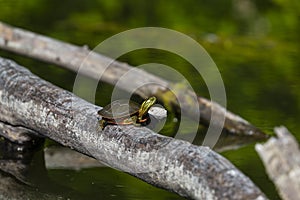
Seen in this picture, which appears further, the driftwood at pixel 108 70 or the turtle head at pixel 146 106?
the driftwood at pixel 108 70

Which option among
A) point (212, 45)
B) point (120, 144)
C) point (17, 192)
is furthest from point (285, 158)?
point (212, 45)

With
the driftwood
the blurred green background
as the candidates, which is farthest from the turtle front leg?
the driftwood

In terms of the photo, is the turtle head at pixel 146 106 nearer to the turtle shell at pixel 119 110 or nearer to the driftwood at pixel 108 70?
the turtle shell at pixel 119 110

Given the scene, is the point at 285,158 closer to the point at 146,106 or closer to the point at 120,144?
the point at 120,144

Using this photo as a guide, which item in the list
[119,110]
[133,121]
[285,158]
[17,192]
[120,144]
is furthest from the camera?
[17,192]

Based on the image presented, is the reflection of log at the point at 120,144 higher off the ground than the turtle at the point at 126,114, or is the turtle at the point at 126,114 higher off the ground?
the turtle at the point at 126,114

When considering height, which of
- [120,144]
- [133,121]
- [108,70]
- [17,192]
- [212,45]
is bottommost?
[17,192]

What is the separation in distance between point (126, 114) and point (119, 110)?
8 centimetres

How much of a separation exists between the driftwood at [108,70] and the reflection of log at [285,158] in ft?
7.02

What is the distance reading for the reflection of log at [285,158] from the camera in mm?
2627

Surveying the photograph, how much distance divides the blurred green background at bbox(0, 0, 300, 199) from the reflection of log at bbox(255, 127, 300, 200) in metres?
1.16

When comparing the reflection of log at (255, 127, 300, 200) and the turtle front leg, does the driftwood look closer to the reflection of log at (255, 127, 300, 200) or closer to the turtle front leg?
the turtle front leg

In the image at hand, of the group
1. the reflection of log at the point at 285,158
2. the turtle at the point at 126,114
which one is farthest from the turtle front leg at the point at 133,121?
the reflection of log at the point at 285,158

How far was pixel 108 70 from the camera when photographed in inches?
215
